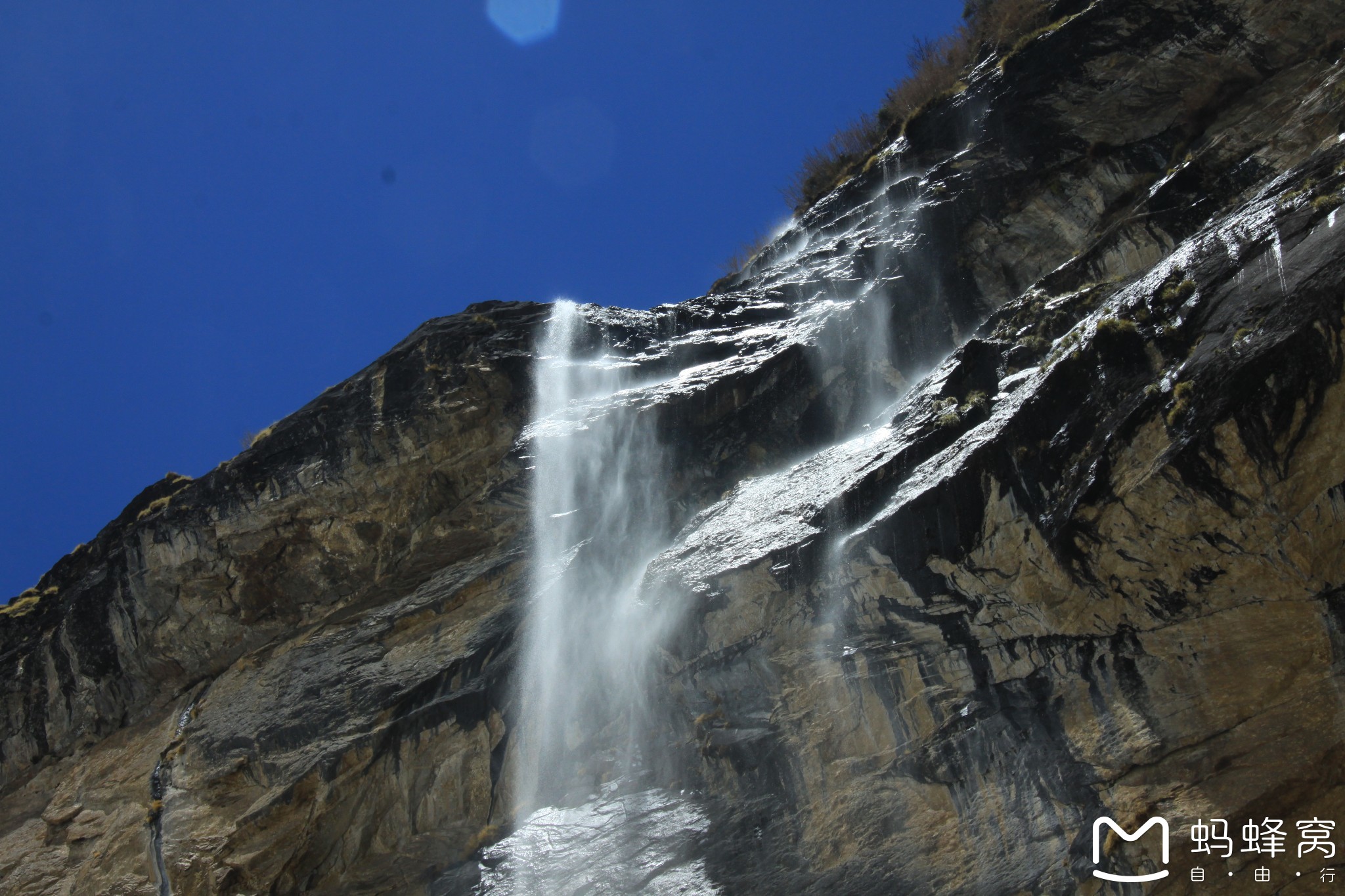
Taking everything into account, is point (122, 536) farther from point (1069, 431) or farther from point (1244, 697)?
point (1244, 697)

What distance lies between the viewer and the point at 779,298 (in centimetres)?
1916

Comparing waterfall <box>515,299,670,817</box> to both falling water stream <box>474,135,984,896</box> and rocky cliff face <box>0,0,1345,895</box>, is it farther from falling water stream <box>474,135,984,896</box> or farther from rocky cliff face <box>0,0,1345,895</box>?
rocky cliff face <box>0,0,1345,895</box>

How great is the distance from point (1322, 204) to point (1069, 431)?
3.12 meters

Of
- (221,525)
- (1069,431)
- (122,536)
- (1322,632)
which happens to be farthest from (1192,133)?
(122,536)

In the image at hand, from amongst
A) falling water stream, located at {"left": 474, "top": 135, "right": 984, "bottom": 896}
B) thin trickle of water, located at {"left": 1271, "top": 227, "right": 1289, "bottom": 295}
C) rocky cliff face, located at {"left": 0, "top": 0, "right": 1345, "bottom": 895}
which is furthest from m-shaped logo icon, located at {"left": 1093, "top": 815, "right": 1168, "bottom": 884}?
thin trickle of water, located at {"left": 1271, "top": 227, "right": 1289, "bottom": 295}

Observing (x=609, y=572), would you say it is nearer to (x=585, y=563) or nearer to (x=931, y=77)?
(x=585, y=563)

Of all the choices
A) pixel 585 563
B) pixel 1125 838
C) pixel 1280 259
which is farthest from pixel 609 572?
A: pixel 1280 259

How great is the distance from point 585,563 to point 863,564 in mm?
5293

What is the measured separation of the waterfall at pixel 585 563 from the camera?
1327cm

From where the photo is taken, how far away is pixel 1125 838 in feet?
30.2

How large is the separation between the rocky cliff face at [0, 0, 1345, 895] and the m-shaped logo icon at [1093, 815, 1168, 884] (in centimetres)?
9

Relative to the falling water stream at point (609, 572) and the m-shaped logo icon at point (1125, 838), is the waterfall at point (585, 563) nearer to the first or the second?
the falling water stream at point (609, 572)

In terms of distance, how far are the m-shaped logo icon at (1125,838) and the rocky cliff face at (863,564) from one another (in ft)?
0.29

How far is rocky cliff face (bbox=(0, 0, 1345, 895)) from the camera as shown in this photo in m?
9.21
